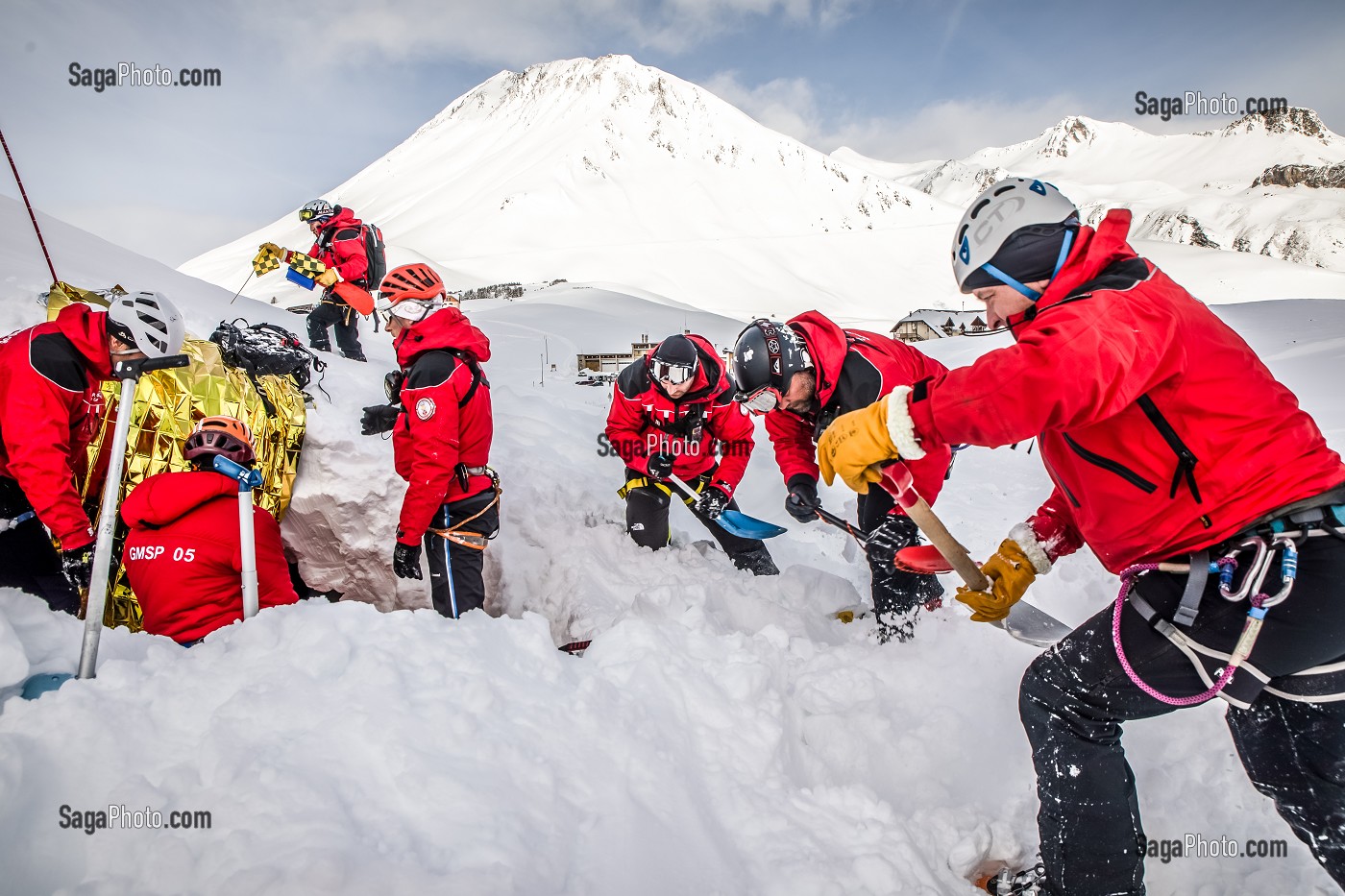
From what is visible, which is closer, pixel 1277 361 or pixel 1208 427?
pixel 1208 427

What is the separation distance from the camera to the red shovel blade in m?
2.47

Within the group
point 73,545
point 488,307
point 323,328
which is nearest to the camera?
point 73,545

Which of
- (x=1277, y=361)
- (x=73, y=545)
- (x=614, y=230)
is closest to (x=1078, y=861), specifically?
(x=73, y=545)

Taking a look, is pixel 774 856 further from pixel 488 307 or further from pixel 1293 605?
pixel 488 307

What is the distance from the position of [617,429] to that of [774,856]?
3.24m

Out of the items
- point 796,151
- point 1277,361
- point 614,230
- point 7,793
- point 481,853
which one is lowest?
point 481,853

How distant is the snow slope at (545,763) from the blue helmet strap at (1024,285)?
150 centimetres

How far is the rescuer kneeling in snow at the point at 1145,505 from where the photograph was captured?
1.41 meters

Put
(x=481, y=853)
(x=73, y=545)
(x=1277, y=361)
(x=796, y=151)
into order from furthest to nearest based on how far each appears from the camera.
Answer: (x=796, y=151), (x=1277, y=361), (x=73, y=545), (x=481, y=853)

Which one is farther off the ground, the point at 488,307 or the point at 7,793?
the point at 488,307

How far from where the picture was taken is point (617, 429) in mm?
4652

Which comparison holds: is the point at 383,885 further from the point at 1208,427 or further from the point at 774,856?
the point at 1208,427

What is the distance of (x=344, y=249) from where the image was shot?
6602mm

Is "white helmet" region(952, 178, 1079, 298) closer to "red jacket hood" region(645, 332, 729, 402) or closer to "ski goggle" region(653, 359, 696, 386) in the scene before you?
"ski goggle" region(653, 359, 696, 386)
